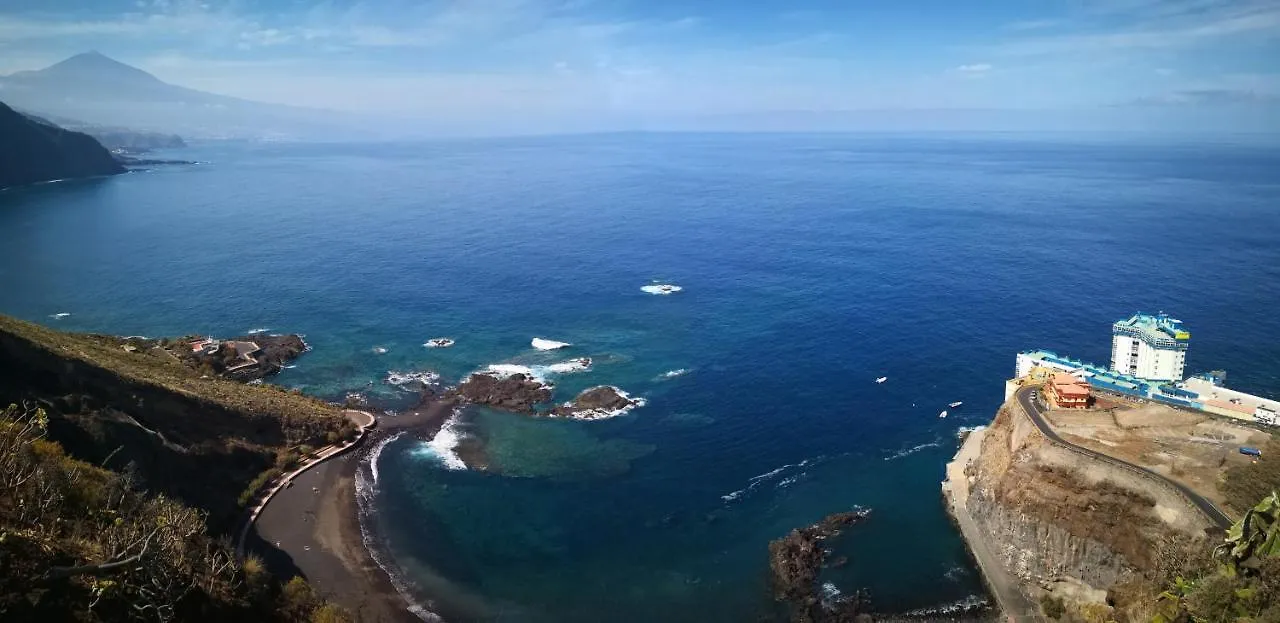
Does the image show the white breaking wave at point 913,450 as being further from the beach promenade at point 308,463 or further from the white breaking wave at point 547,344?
the beach promenade at point 308,463

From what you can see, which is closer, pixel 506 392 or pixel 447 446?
pixel 447 446

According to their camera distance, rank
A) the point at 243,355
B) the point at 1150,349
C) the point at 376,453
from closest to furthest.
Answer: the point at 1150,349
the point at 376,453
the point at 243,355

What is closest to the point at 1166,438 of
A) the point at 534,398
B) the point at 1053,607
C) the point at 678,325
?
the point at 1053,607

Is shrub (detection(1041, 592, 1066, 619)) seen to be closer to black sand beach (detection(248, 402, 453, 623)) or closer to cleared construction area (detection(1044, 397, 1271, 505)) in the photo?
cleared construction area (detection(1044, 397, 1271, 505))

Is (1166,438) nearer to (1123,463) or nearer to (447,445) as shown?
(1123,463)

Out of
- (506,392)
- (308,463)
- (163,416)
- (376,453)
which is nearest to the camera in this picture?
(163,416)

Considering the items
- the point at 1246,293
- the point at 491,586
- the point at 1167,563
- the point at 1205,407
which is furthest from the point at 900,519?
the point at 1246,293

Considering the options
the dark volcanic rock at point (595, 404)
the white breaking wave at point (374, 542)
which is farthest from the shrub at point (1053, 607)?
the dark volcanic rock at point (595, 404)
